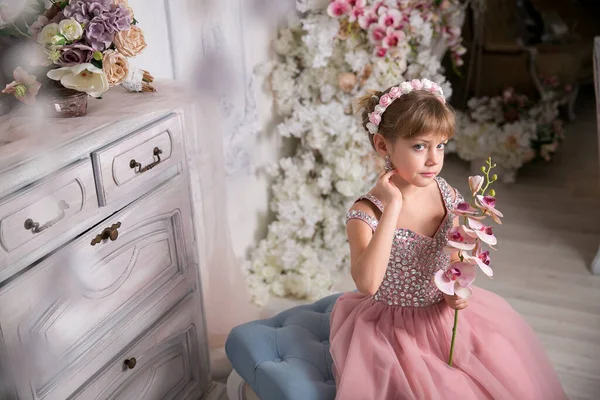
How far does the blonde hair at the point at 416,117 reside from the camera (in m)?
1.47

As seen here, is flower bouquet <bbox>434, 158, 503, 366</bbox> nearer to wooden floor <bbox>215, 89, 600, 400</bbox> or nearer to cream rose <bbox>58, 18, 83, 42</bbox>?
cream rose <bbox>58, 18, 83, 42</bbox>

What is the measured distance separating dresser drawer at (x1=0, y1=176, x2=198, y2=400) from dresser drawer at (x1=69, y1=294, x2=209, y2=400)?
1.6 inches

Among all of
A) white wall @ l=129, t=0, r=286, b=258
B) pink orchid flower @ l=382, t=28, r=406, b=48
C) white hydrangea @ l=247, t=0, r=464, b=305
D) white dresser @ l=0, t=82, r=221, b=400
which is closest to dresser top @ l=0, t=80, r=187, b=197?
white dresser @ l=0, t=82, r=221, b=400

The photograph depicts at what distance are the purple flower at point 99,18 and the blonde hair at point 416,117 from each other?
2.17ft

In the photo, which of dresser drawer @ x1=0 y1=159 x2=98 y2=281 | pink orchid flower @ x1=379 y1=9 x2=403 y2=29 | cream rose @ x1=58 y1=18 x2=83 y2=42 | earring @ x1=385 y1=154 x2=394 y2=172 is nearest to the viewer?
dresser drawer @ x1=0 y1=159 x2=98 y2=281

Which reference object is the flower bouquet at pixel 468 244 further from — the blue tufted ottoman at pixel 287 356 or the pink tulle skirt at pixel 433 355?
the blue tufted ottoman at pixel 287 356

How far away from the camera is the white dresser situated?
1.29 metres

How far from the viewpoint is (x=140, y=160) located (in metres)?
1.60

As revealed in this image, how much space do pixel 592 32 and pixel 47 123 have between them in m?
4.88

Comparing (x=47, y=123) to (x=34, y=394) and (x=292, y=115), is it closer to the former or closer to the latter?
(x=34, y=394)

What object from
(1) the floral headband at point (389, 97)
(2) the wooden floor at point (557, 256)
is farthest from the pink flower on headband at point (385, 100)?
(2) the wooden floor at point (557, 256)

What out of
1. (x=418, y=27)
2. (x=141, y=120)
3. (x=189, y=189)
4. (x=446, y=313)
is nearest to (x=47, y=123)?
(x=141, y=120)

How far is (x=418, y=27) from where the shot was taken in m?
2.70

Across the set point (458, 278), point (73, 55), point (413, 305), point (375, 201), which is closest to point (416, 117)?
point (375, 201)
